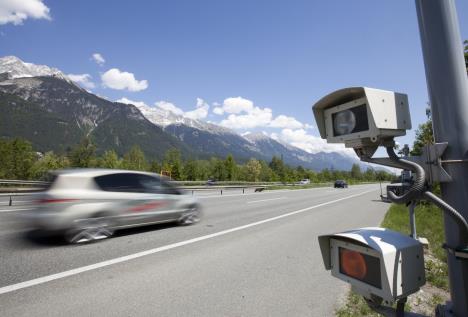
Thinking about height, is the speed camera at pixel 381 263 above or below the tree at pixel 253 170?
below

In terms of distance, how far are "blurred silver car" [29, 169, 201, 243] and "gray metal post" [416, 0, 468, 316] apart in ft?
22.6

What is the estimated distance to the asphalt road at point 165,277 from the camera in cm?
355

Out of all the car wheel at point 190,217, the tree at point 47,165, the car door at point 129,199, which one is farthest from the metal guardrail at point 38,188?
the tree at point 47,165

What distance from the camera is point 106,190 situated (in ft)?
23.8

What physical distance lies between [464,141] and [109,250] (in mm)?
6214

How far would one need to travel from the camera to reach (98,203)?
6980 mm

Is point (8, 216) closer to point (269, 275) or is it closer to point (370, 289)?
point (269, 275)

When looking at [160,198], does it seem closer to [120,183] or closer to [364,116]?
[120,183]

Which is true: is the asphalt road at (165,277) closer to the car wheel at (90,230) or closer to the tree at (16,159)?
the car wheel at (90,230)

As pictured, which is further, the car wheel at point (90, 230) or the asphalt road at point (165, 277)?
the car wheel at point (90, 230)

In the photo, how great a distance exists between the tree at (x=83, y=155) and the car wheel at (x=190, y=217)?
58.7 metres

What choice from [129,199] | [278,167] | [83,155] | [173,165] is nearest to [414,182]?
[129,199]

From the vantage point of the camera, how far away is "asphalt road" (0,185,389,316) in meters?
3.55

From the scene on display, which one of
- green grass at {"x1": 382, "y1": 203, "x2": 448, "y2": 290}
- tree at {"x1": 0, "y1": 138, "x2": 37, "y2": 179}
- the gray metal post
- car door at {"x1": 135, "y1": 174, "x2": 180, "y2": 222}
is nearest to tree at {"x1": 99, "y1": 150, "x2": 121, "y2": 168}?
tree at {"x1": 0, "y1": 138, "x2": 37, "y2": 179}
